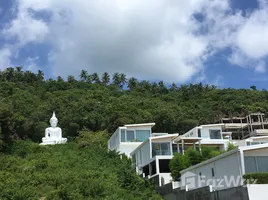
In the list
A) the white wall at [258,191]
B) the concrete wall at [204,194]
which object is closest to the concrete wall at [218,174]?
the concrete wall at [204,194]

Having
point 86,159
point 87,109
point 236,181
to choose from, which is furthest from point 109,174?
point 87,109

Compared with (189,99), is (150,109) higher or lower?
lower

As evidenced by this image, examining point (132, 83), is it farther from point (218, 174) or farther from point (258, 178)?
point (258, 178)

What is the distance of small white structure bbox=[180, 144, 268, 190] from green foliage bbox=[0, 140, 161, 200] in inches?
205

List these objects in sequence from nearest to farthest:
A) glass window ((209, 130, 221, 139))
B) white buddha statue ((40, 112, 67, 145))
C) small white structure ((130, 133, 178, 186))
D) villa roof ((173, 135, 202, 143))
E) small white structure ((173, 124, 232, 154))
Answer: small white structure ((130, 133, 178, 186)), villa roof ((173, 135, 202, 143)), small white structure ((173, 124, 232, 154)), glass window ((209, 130, 221, 139)), white buddha statue ((40, 112, 67, 145))

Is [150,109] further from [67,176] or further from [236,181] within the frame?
[236,181]

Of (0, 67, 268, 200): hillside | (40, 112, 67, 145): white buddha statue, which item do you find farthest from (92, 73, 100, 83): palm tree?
(40, 112, 67, 145): white buddha statue

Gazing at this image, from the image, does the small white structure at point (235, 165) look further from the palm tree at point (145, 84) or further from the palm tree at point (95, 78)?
the palm tree at point (95, 78)

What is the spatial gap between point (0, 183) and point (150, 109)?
38.8 meters

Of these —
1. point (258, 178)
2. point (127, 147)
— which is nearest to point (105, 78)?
point (127, 147)

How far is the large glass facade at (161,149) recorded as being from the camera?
2954cm

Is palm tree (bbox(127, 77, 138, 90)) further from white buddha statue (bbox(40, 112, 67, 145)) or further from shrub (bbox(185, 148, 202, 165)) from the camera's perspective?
shrub (bbox(185, 148, 202, 165))

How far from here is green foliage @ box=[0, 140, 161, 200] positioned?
20266 millimetres

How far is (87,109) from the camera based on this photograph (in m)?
55.3
